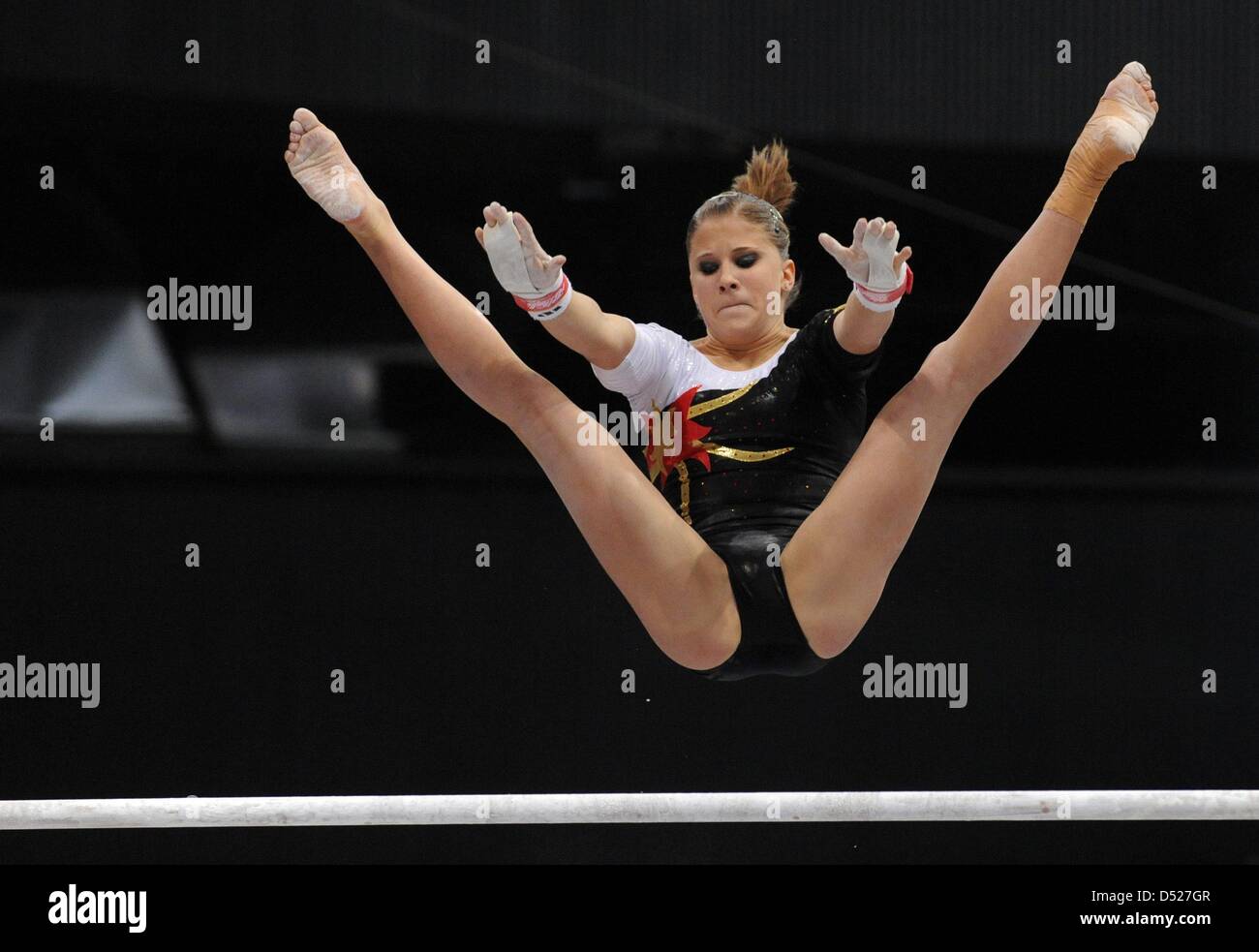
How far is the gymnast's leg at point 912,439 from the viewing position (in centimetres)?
298

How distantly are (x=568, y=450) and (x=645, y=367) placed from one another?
1.11 feet

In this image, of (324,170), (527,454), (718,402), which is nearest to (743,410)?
(718,402)

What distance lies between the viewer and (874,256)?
273 cm

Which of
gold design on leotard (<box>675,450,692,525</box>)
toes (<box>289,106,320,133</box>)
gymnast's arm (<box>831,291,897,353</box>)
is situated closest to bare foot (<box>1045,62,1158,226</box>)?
gymnast's arm (<box>831,291,897,353</box>)

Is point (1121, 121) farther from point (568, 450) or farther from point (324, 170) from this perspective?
point (324, 170)

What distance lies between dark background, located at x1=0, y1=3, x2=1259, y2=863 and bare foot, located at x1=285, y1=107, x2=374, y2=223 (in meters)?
0.65

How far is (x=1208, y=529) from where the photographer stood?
3840 millimetres

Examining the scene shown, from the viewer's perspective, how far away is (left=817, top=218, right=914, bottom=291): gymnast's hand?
2689 mm

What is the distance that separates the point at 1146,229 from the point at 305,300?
2.43m

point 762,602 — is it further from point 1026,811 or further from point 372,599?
point 372,599

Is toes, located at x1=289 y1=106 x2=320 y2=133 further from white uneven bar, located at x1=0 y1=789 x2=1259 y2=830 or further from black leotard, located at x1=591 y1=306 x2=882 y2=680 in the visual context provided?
white uneven bar, located at x1=0 y1=789 x2=1259 y2=830
